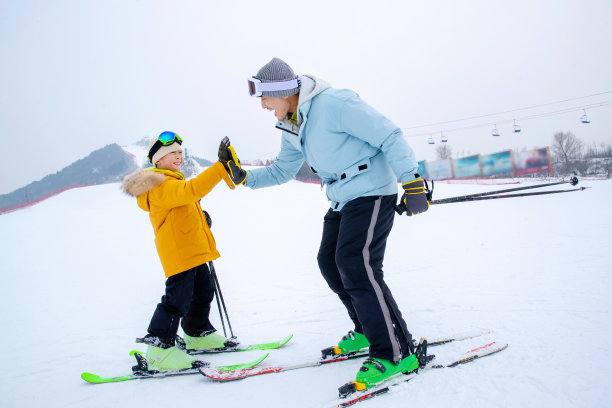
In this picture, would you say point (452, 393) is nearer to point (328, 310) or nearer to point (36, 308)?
point (328, 310)

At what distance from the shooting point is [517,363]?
1930 mm

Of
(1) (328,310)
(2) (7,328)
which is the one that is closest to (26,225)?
(2) (7,328)

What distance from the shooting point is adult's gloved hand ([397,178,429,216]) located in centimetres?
203

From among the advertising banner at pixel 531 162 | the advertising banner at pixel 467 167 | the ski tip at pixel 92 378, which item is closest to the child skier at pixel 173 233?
the ski tip at pixel 92 378

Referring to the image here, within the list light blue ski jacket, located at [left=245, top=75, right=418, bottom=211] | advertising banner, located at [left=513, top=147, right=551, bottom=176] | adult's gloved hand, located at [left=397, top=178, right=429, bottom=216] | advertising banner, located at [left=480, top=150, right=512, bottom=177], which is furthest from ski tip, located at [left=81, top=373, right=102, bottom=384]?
advertising banner, located at [left=480, top=150, right=512, bottom=177]

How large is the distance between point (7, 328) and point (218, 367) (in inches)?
144

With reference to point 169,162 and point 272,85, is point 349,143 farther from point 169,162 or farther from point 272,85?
point 169,162

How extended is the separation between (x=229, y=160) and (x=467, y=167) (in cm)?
3834

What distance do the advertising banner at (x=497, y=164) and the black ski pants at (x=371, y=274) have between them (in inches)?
1455

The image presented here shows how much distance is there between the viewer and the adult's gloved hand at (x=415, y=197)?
2.03 metres

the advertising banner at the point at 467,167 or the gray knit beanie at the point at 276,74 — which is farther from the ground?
the gray knit beanie at the point at 276,74

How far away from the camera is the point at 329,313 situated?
3.56 metres

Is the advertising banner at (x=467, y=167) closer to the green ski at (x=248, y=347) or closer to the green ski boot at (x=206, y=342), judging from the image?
the green ski at (x=248, y=347)

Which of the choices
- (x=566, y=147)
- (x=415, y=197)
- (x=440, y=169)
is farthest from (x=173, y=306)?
(x=566, y=147)
